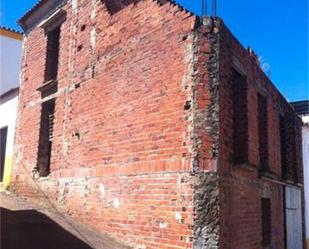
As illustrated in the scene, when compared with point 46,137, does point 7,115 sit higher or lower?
higher

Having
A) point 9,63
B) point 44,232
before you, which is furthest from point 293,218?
point 9,63

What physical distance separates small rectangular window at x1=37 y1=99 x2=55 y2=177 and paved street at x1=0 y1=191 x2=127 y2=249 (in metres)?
1.72

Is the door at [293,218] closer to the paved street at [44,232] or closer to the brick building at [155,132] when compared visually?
the brick building at [155,132]

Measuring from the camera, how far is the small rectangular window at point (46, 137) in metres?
10.7

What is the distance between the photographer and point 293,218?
→ 11.2 meters

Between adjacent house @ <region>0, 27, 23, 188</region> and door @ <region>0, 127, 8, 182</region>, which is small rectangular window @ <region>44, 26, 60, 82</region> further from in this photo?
door @ <region>0, 127, 8, 182</region>

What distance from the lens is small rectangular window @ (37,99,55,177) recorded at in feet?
35.0

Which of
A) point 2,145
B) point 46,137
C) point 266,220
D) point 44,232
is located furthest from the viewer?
point 2,145

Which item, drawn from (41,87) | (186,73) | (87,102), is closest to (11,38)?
(41,87)

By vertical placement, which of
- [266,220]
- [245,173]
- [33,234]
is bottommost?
[33,234]

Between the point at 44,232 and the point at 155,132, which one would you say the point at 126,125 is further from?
the point at 44,232

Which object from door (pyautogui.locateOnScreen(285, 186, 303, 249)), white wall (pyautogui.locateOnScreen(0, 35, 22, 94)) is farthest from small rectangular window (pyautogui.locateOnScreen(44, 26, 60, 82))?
door (pyautogui.locateOnScreen(285, 186, 303, 249))

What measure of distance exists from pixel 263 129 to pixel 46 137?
5457 millimetres

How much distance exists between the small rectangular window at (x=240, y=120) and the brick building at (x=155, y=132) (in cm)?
2
